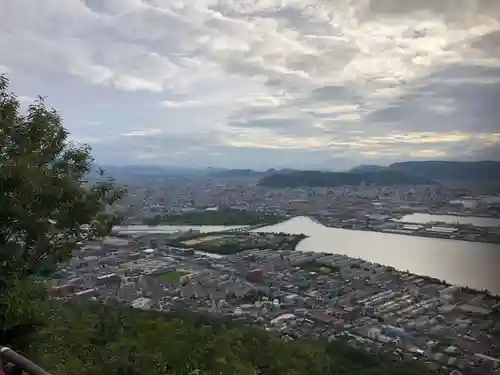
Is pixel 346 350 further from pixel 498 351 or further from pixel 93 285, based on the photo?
pixel 93 285

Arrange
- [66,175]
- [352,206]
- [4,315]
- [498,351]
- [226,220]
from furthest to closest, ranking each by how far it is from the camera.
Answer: [226,220] < [352,206] < [498,351] < [66,175] < [4,315]

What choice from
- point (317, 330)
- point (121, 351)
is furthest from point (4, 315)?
point (317, 330)

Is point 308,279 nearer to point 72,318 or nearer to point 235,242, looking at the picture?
point 235,242

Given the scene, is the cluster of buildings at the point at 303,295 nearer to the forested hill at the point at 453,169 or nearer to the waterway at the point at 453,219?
the waterway at the point at 453,219

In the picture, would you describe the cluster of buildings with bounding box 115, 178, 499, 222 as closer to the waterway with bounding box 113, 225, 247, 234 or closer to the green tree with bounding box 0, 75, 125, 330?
the waterway with bounding box 113, 225, 247, 234

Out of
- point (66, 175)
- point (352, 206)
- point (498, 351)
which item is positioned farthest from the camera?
point (352, 206)

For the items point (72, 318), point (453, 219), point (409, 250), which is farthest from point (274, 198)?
point (72, 318)
